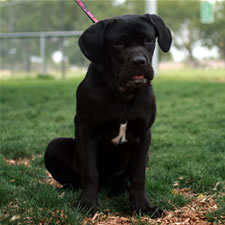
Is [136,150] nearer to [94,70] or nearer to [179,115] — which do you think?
[94,70]

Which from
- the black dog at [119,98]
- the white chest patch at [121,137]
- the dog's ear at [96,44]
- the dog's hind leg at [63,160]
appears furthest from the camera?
the dog's hind leg at [63,160]

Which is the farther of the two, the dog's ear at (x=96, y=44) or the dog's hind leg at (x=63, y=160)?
the dog's hind leg at (x=63, y=160)

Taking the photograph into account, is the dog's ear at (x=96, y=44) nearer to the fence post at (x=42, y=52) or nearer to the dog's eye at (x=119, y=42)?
the dog's eye at (x=119, y=42)

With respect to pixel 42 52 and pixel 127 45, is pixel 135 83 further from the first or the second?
pixel 42 52

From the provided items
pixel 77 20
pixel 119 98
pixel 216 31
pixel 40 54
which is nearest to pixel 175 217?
pixel 119 98

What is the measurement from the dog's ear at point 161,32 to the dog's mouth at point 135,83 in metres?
0.42

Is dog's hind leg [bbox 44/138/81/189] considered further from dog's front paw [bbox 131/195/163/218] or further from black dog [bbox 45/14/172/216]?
dog's front paw [bbox 131/195/163/218]

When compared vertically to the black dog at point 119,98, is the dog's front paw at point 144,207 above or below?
below

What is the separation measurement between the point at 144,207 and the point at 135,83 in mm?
1065

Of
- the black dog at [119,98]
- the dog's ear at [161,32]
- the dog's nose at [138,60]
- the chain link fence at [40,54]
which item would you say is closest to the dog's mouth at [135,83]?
the black dog at [119,98]

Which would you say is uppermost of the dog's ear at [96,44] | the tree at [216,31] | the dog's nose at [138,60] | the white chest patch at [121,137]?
the tree at [216,31]

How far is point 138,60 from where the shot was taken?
9.35 ft

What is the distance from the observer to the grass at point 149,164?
3375 millimetres

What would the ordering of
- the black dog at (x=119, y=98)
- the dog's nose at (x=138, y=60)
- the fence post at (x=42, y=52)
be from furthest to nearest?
the fence post at (x=42, y=52)
the black dog at (x=119, y=98)
the dog's nose at (x=138, y=60)
